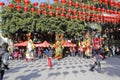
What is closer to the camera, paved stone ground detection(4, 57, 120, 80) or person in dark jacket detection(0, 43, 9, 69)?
person in dark jacket detection(0, 43, 9, 69)

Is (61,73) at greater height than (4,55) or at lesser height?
lesser

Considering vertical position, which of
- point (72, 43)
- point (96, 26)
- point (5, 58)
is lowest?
point (72, 43)

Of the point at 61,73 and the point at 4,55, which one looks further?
the point at 61,73

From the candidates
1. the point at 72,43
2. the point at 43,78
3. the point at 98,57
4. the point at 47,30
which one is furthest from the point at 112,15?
the point at 72,43

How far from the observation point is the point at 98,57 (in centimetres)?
1398

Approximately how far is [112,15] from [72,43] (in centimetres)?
2406

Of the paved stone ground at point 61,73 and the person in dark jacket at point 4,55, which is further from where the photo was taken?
the paved stone ground at point 61,73

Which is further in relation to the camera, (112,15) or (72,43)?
(72,43)

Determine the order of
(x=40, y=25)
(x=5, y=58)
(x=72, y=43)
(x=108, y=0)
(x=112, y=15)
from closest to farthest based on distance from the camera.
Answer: (x=5, y=58) → (x=108, y=0) → (x=112, y=15) → (x=40, y=25) → (x=72, y=43)

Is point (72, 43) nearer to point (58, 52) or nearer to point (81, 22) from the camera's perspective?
point (81, 22)

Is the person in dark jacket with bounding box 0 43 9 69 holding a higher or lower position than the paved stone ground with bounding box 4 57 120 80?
higher

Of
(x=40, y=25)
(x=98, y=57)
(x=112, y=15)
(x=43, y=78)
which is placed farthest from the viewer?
(x=40, y=25)

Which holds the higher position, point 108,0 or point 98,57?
point 108,0

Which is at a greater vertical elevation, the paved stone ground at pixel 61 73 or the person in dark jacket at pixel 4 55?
the person in dark jacket at pixel 4 55
